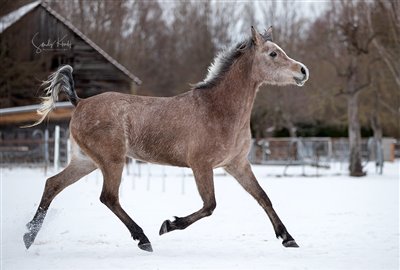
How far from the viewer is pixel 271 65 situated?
6.70 meters

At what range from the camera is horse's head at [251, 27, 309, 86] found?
6.68m

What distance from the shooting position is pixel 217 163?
6.21m

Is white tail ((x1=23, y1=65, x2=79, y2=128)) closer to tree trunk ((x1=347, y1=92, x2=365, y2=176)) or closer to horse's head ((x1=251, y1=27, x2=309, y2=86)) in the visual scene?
horse's head ((x1=251, y1=27, x2=309, y2=86))

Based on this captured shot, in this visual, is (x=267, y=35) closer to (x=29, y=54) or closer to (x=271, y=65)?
(x=271, y=65)

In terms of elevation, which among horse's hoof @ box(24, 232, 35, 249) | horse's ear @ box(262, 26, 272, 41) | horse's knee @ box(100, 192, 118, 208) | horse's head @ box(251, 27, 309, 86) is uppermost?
horse's ear @ box(262, 26, 272, 41)

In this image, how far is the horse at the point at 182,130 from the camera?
6.16m

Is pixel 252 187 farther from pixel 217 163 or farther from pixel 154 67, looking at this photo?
pixel 154 67

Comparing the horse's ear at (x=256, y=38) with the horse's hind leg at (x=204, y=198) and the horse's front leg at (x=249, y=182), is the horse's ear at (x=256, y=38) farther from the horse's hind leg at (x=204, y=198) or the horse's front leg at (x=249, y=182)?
the horse's hind leg at (x=204, y=198)

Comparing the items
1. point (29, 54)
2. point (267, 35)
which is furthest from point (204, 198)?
point (29, 54)

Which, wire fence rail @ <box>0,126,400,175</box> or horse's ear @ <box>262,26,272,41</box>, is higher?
horse's ear @ <box>262,26,272,41</box>

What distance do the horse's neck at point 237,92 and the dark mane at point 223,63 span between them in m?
0.07

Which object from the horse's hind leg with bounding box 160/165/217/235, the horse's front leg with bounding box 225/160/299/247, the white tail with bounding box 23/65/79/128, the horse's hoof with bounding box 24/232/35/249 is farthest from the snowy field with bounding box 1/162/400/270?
the white tail with bounding box 23/65/79/128

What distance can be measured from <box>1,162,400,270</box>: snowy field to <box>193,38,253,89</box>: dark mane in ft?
6.04

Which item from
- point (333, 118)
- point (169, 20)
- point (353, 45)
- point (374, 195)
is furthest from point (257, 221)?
point (333, 118)
